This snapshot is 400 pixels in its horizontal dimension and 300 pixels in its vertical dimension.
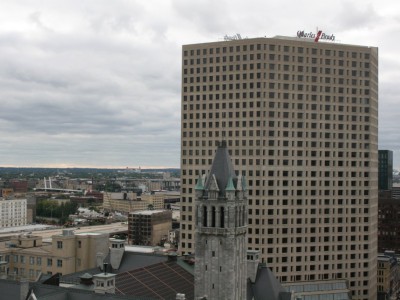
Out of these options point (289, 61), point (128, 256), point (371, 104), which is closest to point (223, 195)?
point (128, 256)

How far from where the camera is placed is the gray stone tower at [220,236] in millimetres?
85812

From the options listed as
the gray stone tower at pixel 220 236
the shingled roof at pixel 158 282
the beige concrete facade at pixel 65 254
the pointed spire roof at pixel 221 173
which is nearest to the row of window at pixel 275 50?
the beige concrete facade at pixel 65 254

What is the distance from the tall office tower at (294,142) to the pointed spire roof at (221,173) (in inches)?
2123

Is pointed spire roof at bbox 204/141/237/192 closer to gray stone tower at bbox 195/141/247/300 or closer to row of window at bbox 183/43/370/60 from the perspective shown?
gray stone tower at bbox 195/141/247/300

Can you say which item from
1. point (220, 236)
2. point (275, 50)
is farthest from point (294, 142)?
point (220, 236)

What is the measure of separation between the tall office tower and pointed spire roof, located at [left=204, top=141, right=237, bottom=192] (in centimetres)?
5392

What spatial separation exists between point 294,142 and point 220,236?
64913 mm

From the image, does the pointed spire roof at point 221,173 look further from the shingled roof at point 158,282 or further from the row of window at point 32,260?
the row of window at point 32,260

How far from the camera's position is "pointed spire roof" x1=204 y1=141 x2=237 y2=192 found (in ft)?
289

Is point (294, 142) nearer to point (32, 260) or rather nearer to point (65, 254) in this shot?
point (65, 254)

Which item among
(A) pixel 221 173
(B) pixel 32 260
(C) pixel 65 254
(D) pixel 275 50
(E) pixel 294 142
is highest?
(D) pixel 275 50

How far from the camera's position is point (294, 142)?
146 meters

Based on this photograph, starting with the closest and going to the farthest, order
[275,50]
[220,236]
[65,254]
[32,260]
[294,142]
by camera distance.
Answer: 1. [220,236]
2. [65,254]
3. [32,260]
4. [275,50]
5. [294,142]

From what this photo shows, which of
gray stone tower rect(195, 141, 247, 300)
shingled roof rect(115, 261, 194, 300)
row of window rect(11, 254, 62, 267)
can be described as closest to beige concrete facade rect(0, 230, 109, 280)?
row of window rect(11, 254, 62, 267)
